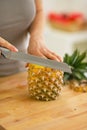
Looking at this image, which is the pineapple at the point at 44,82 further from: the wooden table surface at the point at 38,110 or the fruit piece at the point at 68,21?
the fruit piece at the point at 68,21

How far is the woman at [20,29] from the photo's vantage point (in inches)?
45.9

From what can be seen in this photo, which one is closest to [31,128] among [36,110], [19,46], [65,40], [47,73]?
[36,110]

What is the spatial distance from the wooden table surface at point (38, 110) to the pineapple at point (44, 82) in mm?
20

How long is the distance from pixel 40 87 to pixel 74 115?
0.15 m

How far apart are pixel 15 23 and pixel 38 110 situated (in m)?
0.38

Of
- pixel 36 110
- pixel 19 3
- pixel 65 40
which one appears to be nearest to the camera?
pixel 36 110

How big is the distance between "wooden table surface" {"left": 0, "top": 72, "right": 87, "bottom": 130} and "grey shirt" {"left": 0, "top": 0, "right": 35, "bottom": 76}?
110mm

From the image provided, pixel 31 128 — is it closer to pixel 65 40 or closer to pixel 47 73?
pixel 47 73

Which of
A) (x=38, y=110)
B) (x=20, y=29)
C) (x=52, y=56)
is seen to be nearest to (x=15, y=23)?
(x=20, y=29)

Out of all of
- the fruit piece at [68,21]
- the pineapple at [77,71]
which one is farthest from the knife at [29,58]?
the fruit piece at [68,21]

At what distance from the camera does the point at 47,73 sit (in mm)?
1010

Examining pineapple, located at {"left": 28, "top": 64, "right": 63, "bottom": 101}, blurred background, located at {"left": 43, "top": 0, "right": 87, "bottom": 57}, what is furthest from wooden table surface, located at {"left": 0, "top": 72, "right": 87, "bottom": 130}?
blurred background, located at {"left": 43, "top": 0, "right": 87, "bottom": 57}

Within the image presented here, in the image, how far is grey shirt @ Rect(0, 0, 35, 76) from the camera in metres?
1.17

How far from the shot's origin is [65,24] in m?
2.53
